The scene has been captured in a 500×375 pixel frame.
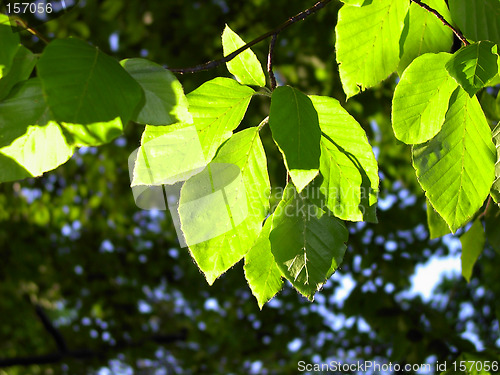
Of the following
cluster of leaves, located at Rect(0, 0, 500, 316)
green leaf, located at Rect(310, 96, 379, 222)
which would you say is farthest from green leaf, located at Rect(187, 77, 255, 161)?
green leaf, located at Rect(310, 96, 379, 222)

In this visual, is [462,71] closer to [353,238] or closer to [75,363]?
[353,238]

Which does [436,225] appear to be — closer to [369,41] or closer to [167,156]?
[369,41]

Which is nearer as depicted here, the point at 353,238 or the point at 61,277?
the point at 353,238

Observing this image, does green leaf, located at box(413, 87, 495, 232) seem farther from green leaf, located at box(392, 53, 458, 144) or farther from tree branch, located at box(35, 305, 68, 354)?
tree branch, located at box(35, 305, 68, 354)

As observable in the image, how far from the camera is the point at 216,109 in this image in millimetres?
689

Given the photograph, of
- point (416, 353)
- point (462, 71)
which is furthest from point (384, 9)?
point (416, 353)

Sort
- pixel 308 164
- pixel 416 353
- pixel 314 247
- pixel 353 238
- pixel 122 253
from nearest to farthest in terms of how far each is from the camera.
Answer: pixel 308 164
pixel 314 247
pixel 416 353
pixel 353 238
pixel 122 253

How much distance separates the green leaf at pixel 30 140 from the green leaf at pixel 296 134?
0.82ft

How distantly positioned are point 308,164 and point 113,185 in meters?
4.26

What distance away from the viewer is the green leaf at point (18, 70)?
0.58 metres

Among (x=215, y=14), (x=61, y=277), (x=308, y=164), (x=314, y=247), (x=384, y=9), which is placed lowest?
(x=61, y=277)

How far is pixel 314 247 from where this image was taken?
0.71 meters

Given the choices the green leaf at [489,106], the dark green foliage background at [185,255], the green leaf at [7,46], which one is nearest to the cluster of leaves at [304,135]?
the green leaf at [7,46]

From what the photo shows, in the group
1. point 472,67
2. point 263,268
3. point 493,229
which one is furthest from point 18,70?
point 493,229
